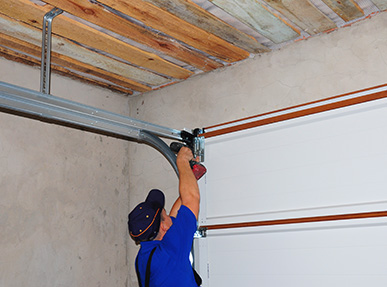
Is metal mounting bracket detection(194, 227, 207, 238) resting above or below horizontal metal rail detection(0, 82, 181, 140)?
below

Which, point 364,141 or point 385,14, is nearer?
point 364,141

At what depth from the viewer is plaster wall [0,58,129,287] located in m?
3.17

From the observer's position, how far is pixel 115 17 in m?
2.70

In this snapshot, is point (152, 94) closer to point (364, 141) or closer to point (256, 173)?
point (256, 173)

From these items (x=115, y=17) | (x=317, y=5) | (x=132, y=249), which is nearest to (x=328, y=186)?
(x=317, y=5)

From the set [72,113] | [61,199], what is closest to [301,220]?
[72,113]

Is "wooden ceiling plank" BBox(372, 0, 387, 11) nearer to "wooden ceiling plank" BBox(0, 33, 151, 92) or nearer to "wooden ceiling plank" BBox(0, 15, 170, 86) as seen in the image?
"wooden ceiling plank" BBox(0, 15, 170, 86)

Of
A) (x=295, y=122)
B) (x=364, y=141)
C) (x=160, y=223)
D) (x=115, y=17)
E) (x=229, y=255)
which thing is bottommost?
(x=229, y=255)

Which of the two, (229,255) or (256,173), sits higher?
(256,173)

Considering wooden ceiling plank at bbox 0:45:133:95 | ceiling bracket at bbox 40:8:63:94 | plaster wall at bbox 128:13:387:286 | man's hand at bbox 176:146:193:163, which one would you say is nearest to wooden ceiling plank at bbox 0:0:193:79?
ceiling bracket at bbox 40:8:63:94

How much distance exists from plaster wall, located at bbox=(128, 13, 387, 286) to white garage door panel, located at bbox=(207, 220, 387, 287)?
0.92 m

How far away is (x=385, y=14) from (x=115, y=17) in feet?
5.34

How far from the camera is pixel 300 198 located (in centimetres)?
264

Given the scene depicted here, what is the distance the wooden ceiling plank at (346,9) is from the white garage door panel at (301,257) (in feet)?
4.13
